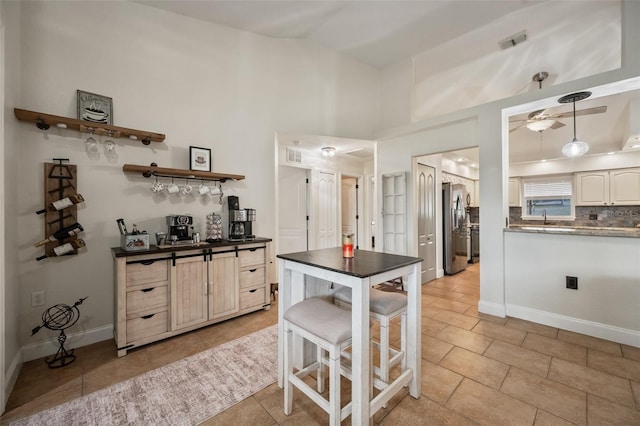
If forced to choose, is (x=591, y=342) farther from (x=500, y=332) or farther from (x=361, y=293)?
(x=361, y=293)

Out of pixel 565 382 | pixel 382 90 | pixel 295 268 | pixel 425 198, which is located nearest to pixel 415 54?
pixel 382 90

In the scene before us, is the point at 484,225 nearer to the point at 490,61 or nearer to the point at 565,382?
the point at 565,382

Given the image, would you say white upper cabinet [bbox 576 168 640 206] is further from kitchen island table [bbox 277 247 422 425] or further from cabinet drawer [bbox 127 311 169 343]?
cabinet drawer [bbox 127 311 169 343]

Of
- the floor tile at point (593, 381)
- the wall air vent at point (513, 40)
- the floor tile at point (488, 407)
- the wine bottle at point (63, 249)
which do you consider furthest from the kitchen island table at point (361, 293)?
the wall air vent at point (513, 40)

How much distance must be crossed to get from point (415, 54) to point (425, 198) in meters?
2.32

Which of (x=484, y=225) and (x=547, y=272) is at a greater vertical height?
(x=484, y=225)

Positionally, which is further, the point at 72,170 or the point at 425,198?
the point at 425,198

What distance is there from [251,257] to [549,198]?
701cm

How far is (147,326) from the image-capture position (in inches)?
93.4

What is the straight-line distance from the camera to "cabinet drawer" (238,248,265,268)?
2996mm

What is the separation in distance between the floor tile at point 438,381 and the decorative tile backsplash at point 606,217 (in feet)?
20.1

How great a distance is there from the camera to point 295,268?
1763 millimetres

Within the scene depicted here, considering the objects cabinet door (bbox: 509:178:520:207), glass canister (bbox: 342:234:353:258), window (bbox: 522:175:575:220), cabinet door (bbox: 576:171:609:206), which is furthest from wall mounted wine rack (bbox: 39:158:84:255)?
cabinet door (bbox: 576:171:609:206)

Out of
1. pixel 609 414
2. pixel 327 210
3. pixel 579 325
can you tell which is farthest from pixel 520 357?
pixel 327 210
